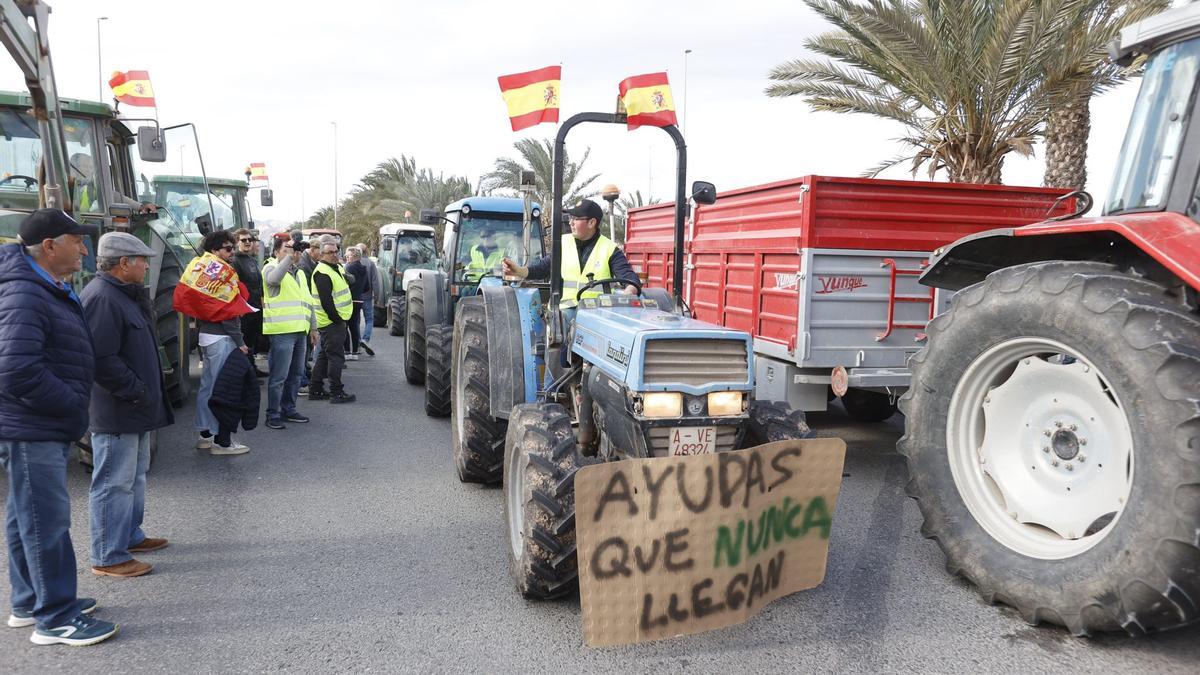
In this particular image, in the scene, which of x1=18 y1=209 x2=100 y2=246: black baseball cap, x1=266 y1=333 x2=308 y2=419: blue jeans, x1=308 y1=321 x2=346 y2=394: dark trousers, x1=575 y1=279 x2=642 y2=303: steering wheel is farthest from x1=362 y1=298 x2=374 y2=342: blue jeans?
x1=18 y1=209 x2=100 y2=246: black baseball cap

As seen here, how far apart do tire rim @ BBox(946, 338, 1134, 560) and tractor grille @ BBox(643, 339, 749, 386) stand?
1.22 m

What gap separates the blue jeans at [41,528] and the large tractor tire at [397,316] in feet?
37.1

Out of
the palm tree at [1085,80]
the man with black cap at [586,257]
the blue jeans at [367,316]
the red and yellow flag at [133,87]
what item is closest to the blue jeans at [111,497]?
the man with black cap at [586,257]

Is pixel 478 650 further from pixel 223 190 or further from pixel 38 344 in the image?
pixel 223 190

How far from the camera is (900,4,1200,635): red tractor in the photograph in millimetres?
2932

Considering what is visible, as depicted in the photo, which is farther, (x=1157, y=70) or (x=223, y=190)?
(x=223, y=190)

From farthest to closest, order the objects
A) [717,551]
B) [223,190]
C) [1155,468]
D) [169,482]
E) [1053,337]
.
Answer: [223,190]
[169,482]
[1053,337]
[717,551]
[1155,468]

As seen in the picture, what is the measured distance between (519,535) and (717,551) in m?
1.05

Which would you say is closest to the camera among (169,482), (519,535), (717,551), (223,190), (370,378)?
(717,551)

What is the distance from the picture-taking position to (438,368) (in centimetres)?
746

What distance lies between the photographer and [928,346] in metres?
3.97

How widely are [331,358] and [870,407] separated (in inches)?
218

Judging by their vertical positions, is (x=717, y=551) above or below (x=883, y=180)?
below

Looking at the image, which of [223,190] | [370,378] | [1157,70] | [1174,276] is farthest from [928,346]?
[223,190]
